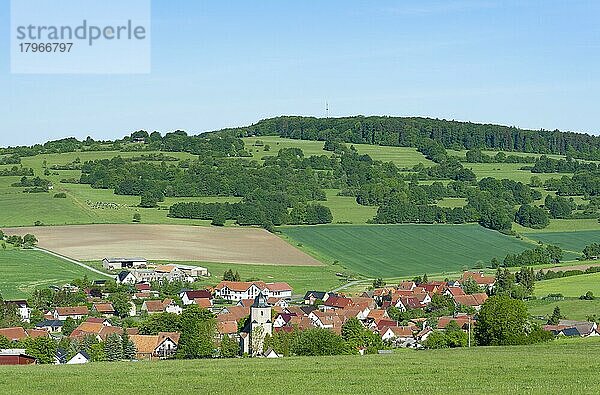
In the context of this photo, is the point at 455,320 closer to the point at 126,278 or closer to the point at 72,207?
the point at 126,278

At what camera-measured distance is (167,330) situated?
2564 inches

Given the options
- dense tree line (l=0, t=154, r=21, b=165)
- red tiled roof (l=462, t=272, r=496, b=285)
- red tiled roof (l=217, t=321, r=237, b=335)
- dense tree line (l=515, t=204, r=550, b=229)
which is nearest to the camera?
red tiled roof (l=217, t=321, r=237, b=335)

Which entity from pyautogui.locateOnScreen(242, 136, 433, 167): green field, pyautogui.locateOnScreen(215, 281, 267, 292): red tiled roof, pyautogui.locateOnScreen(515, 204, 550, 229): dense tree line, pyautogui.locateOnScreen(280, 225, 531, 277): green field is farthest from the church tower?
pyautogui.locateOnScreen(242, 136, 433, 167): green field

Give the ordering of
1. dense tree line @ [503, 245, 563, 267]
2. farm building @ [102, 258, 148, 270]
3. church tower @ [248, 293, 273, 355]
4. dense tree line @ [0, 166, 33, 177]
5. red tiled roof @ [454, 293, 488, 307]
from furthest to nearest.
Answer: dense tree line @ [0, 166, 33, 177] < dense tree line @ [503, 245, 563, 267] < farm building @ [102, 258, 148, 270] < red tiled roof @ [454, 293, 488, 307] < church tower @ [248, 293, 273, 355]

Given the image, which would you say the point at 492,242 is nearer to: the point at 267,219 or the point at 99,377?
the point at 267,219

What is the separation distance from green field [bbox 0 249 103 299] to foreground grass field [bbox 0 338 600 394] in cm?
4971

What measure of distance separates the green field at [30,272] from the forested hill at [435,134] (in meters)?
87.3

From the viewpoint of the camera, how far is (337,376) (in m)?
29.3

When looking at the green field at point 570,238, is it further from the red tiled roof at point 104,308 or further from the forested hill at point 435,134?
the red tiled roof at point 104,308

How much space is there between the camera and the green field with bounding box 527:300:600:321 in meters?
74.2

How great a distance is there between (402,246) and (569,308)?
41341 millimetres

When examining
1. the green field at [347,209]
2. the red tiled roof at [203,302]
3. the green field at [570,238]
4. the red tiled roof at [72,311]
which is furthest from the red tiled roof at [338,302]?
the green field at [570,238]

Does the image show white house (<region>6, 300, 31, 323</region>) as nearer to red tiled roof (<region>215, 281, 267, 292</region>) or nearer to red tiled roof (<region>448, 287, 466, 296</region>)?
red tiled roof (<region>215, 281, 267, 292</region>)

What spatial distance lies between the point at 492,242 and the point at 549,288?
116ft
